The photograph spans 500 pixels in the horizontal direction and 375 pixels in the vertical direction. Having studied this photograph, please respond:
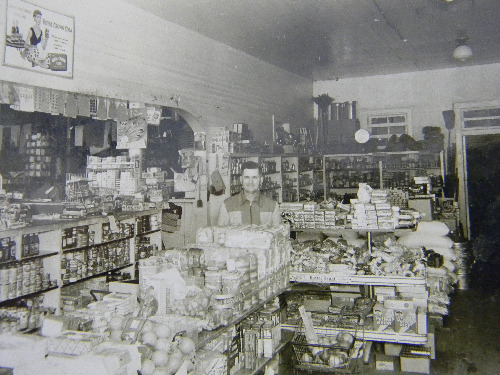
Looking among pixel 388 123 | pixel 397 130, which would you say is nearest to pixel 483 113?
pixel 397 130

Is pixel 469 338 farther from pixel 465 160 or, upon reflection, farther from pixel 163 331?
pixel 465 160

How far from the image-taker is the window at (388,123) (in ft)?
36.5

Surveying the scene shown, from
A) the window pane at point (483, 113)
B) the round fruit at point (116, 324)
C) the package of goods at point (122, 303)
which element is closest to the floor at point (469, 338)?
the package of goods at point (122, 303)

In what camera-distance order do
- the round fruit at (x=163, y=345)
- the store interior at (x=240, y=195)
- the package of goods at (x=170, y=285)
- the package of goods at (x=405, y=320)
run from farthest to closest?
the package of goods at (x=405, y=320), the store interior at (x=240, y=195), the package of goods at (x=170, y=285), the round fruit at (x=163, y=345)

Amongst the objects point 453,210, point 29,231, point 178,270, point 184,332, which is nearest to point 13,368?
point 184,332

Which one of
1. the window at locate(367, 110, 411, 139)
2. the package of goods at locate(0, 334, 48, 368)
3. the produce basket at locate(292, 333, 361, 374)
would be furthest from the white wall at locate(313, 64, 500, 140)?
the package of goods at locate(0, 334, 48, 368)

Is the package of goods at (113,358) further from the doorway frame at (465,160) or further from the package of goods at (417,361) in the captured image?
the doorway frame at (465,160)

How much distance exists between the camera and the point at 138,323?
2662 millimetres

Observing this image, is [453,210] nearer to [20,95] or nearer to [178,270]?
[178,270]

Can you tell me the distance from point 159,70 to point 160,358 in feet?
14.8

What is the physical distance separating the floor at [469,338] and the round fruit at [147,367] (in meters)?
2.18

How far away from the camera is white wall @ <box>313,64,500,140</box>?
10281 millimetres

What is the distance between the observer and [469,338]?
589cm

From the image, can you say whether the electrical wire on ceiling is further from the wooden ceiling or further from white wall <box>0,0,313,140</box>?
white wall <box>0,0,313,140</box>
